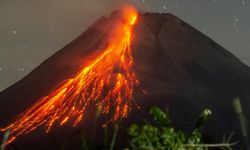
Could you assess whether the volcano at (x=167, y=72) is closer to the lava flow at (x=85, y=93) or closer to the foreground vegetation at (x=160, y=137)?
the lava flow at (x=85, y=93)

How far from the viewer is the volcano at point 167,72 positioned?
97312 mm

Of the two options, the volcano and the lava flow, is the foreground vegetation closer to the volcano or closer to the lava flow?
the lava flow

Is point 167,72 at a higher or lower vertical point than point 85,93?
lower

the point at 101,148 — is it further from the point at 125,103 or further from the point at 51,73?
the point at 51,73

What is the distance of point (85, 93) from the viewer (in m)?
94.2

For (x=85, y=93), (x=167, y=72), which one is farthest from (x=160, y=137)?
(x=167, y=72)

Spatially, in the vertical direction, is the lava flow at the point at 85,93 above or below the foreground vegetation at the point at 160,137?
below

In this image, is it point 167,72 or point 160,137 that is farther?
point 167,72

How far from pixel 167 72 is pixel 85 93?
71.5 feet

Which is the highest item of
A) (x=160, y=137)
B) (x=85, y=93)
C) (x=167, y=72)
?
(x=160, y=137)

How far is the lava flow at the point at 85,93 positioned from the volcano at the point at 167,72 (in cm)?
171

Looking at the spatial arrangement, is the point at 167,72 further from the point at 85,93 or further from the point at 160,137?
the point at 160,137

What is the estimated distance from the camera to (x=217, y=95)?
113 metres

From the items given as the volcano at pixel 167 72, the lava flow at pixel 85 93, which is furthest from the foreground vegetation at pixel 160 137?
the volcano at pixel 167 72
